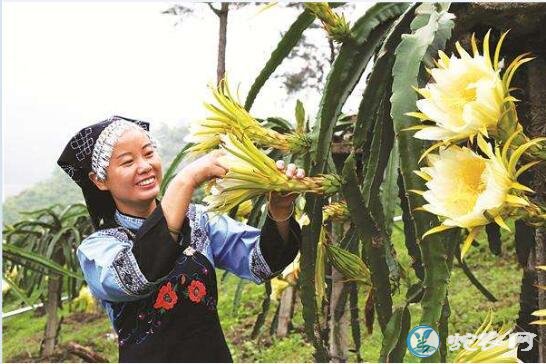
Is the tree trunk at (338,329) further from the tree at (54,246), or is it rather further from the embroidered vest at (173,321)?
the tree at (54,246)

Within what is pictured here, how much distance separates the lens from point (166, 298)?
73 cm

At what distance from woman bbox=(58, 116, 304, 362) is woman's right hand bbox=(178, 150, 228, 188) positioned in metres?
0.08

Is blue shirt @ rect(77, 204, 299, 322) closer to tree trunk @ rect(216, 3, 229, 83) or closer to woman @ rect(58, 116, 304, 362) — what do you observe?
woman @ rect(58, 116, 304, 362)

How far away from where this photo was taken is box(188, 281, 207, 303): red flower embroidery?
0.74 metres

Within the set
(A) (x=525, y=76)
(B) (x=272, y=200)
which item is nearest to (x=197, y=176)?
(B) (x=272, y=200)

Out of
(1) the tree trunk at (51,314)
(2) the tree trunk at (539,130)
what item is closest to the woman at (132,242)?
(2) the tree trunk at (539,130)

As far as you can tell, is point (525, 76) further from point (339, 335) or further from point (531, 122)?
point (339, 335)

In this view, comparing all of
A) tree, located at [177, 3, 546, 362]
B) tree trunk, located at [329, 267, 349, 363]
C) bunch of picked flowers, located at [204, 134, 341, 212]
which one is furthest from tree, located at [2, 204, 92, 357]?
bunch of picked flowers, located at [204, 134, 341, 212]

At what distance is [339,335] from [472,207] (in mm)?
798

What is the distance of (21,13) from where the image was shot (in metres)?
0.94

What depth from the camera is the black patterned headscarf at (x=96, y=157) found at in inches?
28.7

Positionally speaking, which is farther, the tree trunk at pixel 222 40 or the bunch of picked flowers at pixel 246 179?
the tree trunk at pixel 222 40

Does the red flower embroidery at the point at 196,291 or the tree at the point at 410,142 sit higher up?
the tree at the point at 410,142

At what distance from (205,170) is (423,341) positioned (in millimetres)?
249
